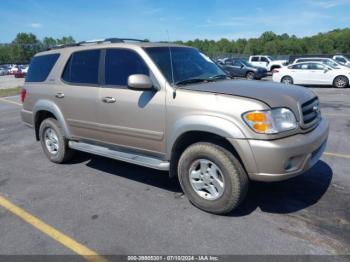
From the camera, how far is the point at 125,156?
14.9 ft

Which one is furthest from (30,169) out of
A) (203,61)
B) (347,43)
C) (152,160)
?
(347,43)

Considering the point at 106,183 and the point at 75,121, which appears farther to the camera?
the point at 75,121

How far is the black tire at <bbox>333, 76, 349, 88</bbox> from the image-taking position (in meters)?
17.2

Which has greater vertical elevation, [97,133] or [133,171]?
[97,133]

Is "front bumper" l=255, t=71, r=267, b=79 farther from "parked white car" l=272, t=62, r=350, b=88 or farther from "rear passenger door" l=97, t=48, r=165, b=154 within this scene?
"rear passenger door" l=97, t=48, r=165, b=154

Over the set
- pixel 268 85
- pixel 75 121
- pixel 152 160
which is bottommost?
pixel 152 160

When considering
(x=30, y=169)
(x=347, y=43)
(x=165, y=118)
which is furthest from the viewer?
(x=347, y=43)

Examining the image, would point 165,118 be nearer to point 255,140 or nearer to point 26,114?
point 255,140

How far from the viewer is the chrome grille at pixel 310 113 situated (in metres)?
3.74

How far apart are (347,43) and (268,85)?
292ft

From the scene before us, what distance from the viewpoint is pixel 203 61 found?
16.3 feet

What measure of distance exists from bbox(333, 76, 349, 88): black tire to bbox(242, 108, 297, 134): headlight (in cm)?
1593

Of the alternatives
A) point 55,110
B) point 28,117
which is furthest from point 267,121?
point 28,117

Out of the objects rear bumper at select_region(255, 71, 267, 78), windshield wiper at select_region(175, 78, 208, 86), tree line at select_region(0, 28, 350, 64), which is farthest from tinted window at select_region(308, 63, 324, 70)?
Answer: tree line at select_region(0, 28, 350, 64)
